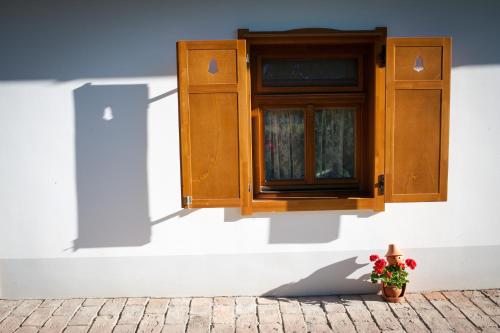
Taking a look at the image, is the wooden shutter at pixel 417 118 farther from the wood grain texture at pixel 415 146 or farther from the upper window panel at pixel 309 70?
the upper window panel at pixel 309 70

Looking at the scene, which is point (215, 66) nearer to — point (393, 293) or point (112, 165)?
point (112, 165)

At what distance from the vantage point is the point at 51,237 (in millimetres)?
4211

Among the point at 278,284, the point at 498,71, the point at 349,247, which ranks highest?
the point at 498,71

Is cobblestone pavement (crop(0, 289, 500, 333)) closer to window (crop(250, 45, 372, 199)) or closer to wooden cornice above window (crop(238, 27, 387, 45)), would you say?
window (crop(250, 45, 372, 199))

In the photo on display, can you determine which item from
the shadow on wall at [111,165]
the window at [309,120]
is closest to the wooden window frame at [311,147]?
the window at [309,120]

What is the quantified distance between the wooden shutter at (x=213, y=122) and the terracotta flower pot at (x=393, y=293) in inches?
58.8

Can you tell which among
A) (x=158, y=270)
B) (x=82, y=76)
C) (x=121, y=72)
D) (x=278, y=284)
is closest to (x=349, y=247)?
(x=278, y=284)

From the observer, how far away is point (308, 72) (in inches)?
166

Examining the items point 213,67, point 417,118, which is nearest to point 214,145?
point 213,67

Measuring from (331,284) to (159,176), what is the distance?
1866 mm

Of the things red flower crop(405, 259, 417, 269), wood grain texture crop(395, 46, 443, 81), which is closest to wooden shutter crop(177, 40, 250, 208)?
wood grain texture crop(395, 46, 443, 81)

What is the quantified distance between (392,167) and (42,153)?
307 cm

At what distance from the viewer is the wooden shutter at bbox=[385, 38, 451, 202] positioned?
3.76 metres

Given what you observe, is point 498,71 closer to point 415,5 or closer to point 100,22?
point 415,5
